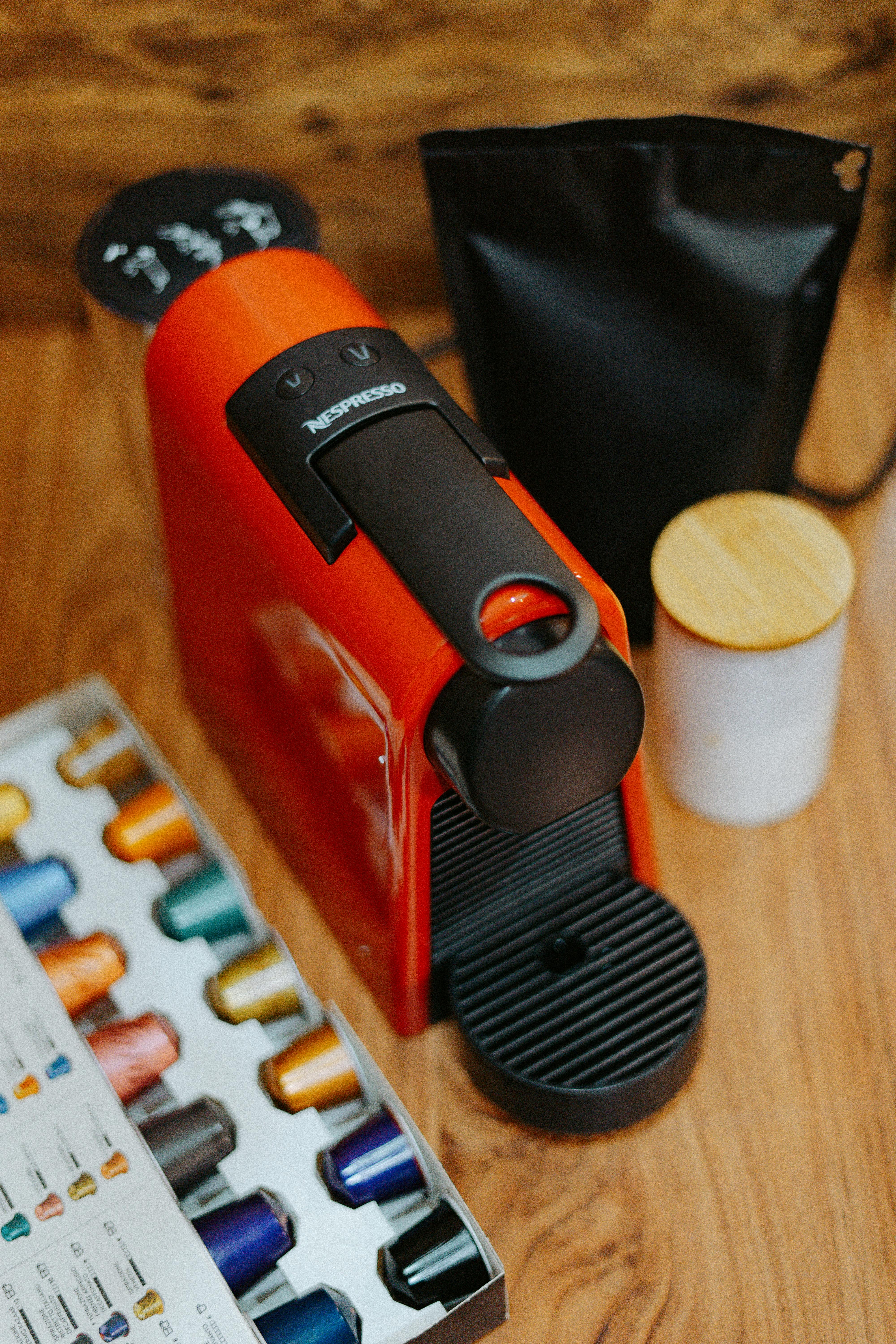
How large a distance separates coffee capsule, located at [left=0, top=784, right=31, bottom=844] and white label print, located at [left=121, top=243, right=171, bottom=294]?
0.84ft

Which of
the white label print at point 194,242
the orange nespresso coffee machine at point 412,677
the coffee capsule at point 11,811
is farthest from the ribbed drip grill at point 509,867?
the white label print at point 194,242

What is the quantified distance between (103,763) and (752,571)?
1.09 ft

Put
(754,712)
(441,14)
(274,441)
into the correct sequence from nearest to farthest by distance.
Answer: (274,441), (754,712), (441,14)

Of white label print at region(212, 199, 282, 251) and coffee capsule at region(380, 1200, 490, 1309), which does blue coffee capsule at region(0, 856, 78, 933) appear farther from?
white label print at region(212, 199, 282, 251)

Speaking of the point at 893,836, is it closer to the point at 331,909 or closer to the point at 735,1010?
the point at 735,1010

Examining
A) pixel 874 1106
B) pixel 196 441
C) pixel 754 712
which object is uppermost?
pixel 196 441

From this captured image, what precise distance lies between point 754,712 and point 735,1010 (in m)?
0.14

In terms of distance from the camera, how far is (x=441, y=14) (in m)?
0.77

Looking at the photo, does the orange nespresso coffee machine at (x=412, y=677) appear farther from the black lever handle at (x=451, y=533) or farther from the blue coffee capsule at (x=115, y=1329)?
the blue coffee capsule at (x=115, y=1329)

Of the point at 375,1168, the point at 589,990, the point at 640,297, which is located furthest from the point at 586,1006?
the point at 640,297

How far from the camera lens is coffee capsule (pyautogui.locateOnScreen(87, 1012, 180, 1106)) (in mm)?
561

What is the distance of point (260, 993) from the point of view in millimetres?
583

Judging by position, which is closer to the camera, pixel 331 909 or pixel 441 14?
pixel 331 909

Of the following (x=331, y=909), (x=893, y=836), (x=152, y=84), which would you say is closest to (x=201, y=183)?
(x=152, y=84)
